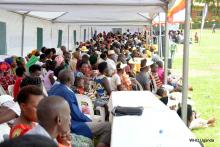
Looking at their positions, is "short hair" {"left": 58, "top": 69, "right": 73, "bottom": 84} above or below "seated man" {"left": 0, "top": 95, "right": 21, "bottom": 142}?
above

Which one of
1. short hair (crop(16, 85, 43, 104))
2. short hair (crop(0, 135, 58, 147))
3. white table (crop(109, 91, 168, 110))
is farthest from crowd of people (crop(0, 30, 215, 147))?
short hair (crop(0, 135, 58, 147))

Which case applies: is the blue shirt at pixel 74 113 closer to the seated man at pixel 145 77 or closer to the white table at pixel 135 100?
the white table at pixel 135 100

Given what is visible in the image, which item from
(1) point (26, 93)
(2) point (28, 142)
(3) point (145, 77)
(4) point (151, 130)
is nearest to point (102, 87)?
(3) point (145, 77)

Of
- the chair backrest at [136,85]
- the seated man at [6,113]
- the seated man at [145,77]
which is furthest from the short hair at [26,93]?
the seated man at [145,77]

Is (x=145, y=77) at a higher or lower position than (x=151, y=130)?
higher

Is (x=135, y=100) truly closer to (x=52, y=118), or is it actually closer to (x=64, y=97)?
(x=64, y=97)

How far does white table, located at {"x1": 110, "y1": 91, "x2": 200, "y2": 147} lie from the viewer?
12.1ft

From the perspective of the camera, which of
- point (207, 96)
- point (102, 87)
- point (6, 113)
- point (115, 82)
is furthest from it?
point (207, 96)

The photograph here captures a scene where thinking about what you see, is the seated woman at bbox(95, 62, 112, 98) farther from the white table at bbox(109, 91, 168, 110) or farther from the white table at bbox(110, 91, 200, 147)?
the white table at bbox(110, 91, 200, 147)

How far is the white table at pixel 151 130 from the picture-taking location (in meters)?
3.69

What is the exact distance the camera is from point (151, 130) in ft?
13.4

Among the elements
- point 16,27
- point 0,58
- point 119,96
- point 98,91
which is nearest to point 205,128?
point 98,91

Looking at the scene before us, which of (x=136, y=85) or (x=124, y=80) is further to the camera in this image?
(x=136, y=85)

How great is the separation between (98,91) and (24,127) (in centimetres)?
443
